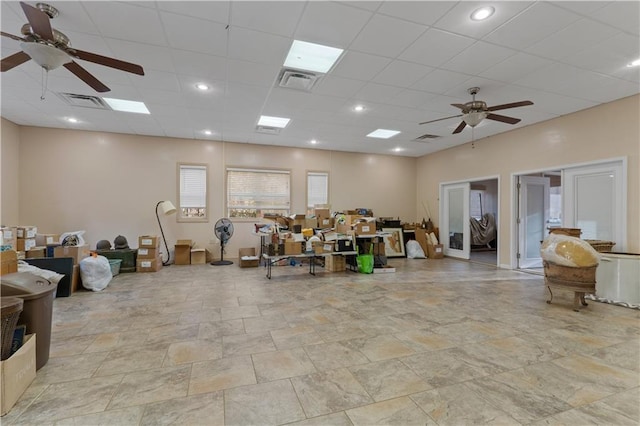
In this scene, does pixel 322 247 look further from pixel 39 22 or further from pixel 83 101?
pixel 83 101

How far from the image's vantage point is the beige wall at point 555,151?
14.4ft

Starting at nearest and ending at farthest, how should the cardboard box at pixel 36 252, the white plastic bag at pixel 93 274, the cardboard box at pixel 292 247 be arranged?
the white plastic bag at pixel 93 274 < the cardboard box at pixel 36 252 < the cardboard box at pixel 292 247

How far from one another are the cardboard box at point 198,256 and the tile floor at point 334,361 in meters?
2.54

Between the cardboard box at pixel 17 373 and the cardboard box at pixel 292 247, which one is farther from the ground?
the cardboard box at pixel 292 247

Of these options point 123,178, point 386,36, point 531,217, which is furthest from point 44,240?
point 531,217

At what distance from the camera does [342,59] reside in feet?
11.4

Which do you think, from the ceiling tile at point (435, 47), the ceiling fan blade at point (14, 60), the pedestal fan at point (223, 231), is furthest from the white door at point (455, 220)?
the ceiling fan blade at point (14, 60)

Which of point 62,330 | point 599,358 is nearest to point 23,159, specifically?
point 62,330

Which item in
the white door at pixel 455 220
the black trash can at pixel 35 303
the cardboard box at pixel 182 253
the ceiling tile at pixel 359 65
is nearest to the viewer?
the black trash can at pixel 35 303

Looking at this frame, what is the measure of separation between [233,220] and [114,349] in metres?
5.07

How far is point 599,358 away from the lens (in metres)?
2.37

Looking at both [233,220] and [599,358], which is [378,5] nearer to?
[599,358]

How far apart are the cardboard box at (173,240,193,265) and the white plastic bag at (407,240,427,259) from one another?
5.90m

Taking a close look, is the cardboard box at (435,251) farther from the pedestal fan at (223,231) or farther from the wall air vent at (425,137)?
the pedestal fan at (223,231)
